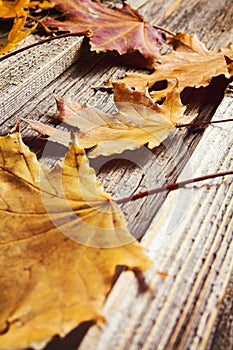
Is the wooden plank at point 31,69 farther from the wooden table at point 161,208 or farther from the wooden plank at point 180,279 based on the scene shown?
the wooden plank at point 180,279

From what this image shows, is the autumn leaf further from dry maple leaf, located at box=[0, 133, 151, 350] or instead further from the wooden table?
dry maple leaf, located at box=[0, 133, 151, 350]

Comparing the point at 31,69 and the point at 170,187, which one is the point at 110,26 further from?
the point at 170,187

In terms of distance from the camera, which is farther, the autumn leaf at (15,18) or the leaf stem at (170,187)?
the autumn leaf at (15,18)

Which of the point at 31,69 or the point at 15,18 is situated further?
the point at 15,18

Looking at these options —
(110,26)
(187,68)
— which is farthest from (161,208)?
(110,26)

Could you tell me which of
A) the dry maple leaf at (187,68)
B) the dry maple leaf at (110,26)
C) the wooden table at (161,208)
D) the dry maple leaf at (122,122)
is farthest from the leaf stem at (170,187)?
the dry maple leaf at (110,26)
